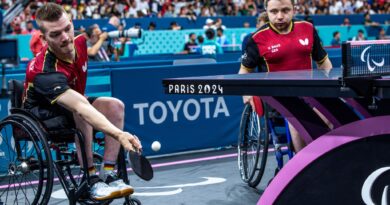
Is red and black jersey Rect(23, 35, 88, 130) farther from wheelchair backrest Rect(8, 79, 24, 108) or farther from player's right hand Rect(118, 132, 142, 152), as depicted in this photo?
player's right hand Rect(118, 132, 142, 152)

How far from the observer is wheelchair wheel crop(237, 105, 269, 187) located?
631cm

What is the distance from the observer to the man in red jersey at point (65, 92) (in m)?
4.77

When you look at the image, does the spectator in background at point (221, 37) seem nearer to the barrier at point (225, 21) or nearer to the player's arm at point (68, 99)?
the barrier at point (225, 21)

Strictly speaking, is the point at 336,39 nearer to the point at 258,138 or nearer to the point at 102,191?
the point at 258,138

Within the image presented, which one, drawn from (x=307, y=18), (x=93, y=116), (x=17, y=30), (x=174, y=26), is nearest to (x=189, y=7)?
(x=174, y=26)

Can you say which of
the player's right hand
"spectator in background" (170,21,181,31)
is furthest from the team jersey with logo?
"spectator in background" (170,21,181,31)

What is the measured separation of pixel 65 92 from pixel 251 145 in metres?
2.31

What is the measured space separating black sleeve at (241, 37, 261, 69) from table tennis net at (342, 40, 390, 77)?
2.36 metres

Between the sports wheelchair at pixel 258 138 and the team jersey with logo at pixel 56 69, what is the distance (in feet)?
4.75

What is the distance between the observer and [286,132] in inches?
232

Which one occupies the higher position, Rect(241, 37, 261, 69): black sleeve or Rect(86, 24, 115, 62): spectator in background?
Rect(241, 37, 261, 69): black sleeve

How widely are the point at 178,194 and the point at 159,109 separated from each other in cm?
231

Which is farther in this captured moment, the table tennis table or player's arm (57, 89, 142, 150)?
player's arm (57, 89, 142, 150)

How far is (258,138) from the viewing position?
6301mm
